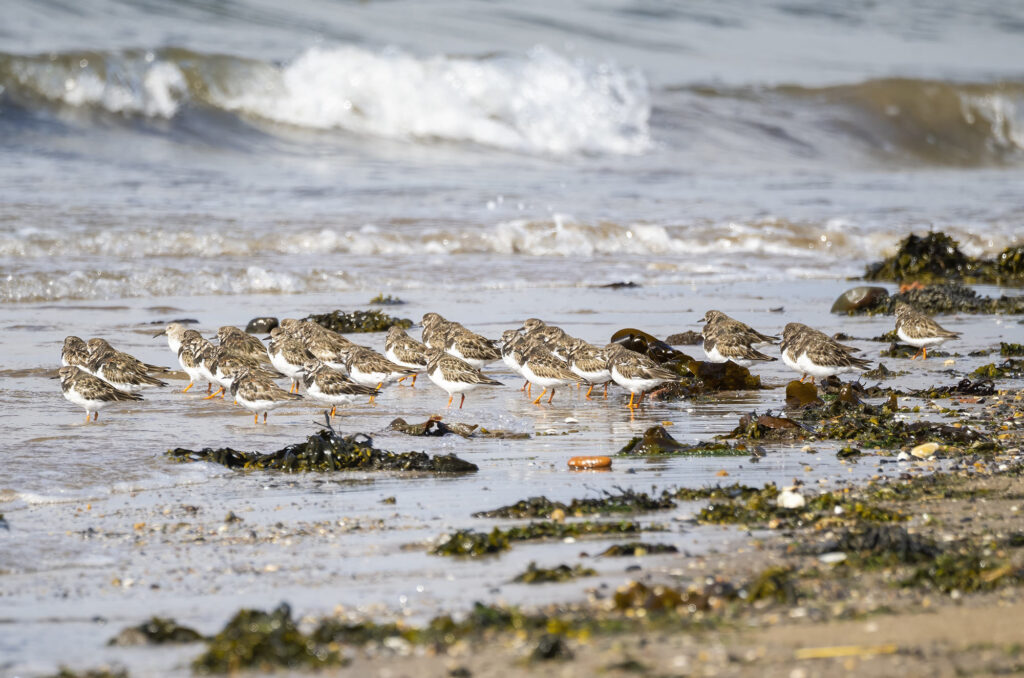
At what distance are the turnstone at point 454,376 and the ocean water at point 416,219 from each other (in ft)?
0.79

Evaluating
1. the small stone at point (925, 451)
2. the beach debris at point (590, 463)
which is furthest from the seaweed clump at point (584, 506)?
the small stone at point (925, 451)

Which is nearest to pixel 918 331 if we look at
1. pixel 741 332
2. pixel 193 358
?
pixel 741 332

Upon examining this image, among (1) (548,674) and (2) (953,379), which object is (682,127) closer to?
(2) (953,379)

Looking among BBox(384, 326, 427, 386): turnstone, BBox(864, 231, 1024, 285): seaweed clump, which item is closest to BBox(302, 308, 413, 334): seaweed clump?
BBox(384, 326, 427, 386): turnstone

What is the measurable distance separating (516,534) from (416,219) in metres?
12.8

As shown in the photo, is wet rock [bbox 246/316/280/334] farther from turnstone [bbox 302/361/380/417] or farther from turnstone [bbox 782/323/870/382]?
turnstone [bbox 782/323/870/382]

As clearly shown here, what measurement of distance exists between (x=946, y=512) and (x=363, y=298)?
8.75 m

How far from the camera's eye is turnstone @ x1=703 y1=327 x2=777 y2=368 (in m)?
8.73

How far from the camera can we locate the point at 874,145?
2975 cm

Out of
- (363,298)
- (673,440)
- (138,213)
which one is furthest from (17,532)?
(138,213)

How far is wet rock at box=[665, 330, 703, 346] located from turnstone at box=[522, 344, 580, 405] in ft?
6.27

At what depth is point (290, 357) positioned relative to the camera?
884cm

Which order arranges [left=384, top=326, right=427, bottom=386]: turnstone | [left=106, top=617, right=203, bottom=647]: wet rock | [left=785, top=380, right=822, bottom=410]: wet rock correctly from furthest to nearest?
[left=384, top=326, right=427, bottom=386]: turnstone < [left=785, top=380, right=822, bottom=410]: wet rock < [left=106, top=617, right=203, bottom=647]: wet rock

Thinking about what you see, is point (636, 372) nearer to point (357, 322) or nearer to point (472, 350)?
point (472, 350)
